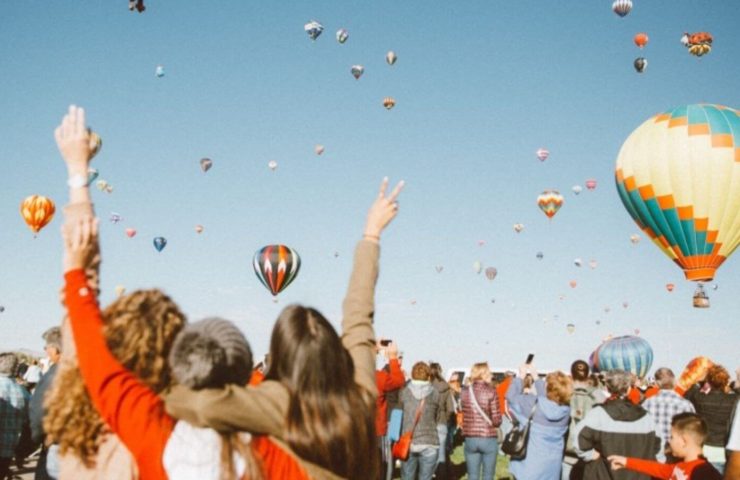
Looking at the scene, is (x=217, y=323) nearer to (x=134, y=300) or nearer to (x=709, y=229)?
(x=134, y=300)

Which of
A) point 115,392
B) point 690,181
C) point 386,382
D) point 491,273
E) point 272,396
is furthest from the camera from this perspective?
point 491,273

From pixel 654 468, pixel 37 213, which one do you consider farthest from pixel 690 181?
pixel 37 213

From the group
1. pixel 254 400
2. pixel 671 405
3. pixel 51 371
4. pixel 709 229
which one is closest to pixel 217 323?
pixel 254 400

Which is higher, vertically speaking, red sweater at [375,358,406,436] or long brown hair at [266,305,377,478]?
long brown hair at [266,305,377,478]

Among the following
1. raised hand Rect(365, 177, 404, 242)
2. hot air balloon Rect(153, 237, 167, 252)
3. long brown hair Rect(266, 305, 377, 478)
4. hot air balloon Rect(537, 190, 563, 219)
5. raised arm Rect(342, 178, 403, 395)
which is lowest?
long brown hair Rect(266, 305, 377, 478)

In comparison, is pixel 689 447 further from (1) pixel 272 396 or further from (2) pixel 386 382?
(2) pixel 386 382

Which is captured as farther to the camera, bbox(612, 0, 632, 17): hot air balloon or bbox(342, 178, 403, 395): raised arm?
bbox(612, 0, 632, 17): hot air balloon

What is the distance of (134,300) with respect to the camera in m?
2.13

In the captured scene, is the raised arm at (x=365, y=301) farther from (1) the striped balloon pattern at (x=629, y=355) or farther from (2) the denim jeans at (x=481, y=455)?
(1) the striped balloon pattern at (x=629, y=355)

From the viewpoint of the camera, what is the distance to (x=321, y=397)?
2055mm

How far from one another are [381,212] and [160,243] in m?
29.3

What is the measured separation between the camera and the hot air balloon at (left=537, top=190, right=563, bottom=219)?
2794 cm

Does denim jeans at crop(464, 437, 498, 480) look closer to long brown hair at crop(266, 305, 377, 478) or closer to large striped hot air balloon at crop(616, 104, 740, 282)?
long brown hair at crop(266, 305, 377, 478)

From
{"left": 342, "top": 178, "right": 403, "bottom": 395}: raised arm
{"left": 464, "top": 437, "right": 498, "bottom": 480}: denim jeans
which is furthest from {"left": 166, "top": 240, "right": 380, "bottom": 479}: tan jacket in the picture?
{"left": 464, "top": 437, "right": 498, "bottom": 480}: denim jeans
